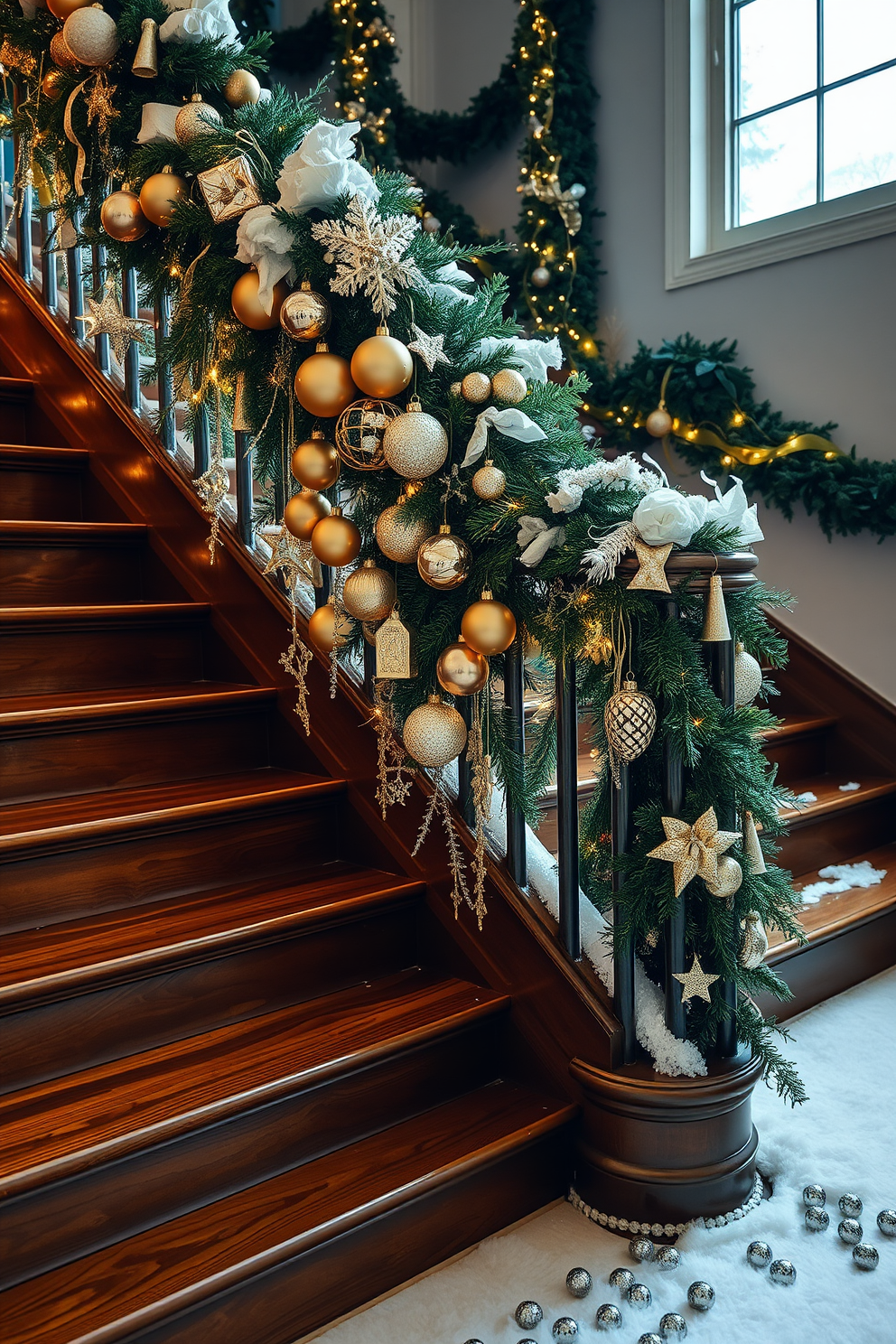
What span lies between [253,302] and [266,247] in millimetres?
78

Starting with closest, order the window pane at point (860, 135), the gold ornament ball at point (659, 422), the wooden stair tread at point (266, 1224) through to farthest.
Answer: the wooden stair tread at point (266, 1224), the window pane at point (860, 135), the gold ornament ball at point (659, 422)

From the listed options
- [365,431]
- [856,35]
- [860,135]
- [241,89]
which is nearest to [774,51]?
[856,35]

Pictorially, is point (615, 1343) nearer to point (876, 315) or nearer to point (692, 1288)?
point (692, 1288)

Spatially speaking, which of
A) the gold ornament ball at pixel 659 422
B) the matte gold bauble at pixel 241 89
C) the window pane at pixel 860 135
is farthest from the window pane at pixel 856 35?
the matte gold bauble at pixel 241 89

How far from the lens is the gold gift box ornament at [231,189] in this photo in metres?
1.37

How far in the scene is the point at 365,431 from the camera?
1.35 meters

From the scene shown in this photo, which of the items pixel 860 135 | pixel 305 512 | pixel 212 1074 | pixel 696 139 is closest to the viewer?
pixel 212 1074

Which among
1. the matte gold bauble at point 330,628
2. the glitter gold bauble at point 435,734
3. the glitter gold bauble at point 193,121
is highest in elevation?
the glitter gold bauble at point 193,121

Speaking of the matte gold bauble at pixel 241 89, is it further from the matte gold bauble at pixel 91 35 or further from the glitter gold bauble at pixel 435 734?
the glitter gold bauble at pixel 435 734

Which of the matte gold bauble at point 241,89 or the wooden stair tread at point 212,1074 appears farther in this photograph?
the matte gold bauble at point 241,89

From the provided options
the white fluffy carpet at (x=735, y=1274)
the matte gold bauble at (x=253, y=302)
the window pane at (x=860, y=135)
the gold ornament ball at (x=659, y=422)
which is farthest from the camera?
the gold ornament ball at (x=659, y=422)

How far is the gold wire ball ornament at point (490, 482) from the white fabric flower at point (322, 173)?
41cm

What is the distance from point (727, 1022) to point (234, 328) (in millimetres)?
1242

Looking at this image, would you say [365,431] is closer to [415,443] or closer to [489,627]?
[415,443]
